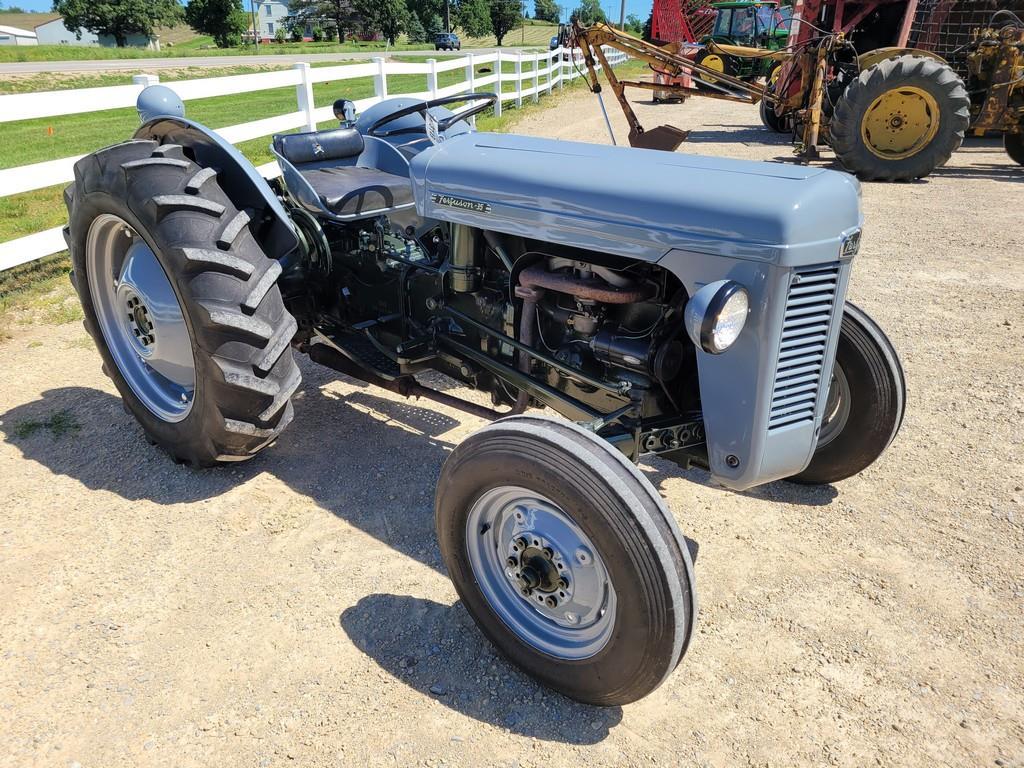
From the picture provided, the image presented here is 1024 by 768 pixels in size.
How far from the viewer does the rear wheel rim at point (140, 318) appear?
3201mm

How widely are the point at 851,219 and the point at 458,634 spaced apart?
1.77 meters

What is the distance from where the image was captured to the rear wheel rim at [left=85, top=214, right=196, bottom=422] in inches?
126

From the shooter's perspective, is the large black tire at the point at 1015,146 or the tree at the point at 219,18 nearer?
the large black tire at the point at 1015,146

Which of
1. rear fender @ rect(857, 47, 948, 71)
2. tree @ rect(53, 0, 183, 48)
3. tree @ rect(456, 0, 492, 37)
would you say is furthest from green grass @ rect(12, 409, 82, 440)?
tree @ rect(456, 0, 492, 37)

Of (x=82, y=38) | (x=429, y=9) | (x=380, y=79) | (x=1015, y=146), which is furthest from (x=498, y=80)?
(x=82, y=38)

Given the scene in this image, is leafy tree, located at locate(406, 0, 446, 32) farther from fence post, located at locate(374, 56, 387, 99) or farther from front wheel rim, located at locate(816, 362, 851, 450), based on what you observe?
front wheel rim, located at locate(816, 362, 851, 450)

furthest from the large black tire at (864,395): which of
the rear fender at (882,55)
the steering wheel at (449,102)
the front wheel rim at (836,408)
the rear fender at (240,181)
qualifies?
the rear fender at (882,55)

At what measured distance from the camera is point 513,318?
283 centimetres

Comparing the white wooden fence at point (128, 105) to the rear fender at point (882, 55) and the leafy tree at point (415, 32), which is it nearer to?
the rear fender at point (882, 55)

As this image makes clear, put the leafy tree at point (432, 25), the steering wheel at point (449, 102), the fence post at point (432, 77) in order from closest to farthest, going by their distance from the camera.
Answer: the steering wheel at point (449, 102), the fence post at point (432, 77), the leafy tree at point (432, 25)

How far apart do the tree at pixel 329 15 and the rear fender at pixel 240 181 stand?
70.6 m

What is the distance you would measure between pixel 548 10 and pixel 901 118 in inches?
3641

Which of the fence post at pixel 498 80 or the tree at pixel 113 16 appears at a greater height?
the tree at pixel 113 16

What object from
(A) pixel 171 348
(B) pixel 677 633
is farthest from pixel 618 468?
(A) pixel 171 348
